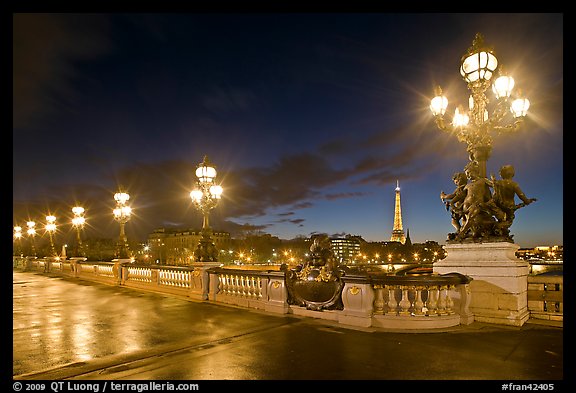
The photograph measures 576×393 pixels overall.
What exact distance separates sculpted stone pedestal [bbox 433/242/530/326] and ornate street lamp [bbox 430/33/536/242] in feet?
1.20

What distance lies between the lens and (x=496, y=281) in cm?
962

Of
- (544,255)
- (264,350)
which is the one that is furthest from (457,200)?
(544,255)

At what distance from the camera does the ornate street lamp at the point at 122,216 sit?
23.1 meters

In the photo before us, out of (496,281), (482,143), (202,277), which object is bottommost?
(202,277)

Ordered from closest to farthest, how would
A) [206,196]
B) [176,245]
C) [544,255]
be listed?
1. [206,196]
2. [544,255]
3. [176,245]

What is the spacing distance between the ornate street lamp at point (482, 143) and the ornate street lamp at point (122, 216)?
19.2 meters

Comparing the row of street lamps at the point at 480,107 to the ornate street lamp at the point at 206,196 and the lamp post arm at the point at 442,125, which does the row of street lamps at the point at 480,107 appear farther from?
the ornate street lamp at the point at 206,196

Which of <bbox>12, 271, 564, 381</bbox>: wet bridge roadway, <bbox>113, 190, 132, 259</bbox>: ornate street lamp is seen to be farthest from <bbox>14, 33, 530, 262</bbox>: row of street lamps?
<bbox>113, 190, 132, 259</bbox>: ornate street lamp

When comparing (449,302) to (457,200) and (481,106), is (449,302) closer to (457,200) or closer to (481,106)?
(457,200)

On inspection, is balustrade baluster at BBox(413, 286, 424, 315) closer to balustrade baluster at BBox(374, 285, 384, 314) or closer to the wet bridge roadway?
the wet bridge roadway

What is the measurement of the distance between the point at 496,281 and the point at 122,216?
833 inches
